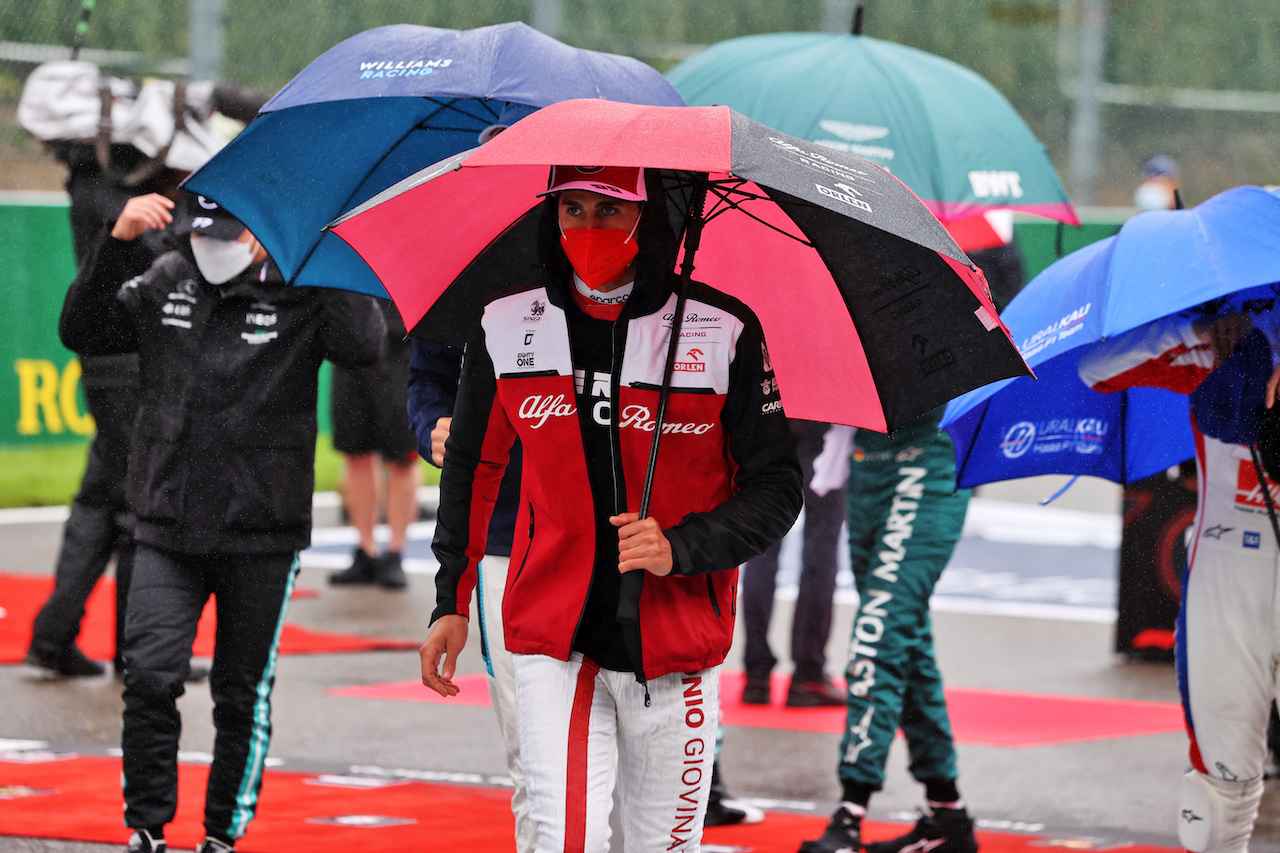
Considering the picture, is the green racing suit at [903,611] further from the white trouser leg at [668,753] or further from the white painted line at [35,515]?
the white painted line at [35,515]

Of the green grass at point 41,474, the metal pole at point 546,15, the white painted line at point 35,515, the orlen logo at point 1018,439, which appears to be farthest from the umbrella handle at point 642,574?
the metal pole at point 546,15

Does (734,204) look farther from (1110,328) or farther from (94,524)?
(94,524)

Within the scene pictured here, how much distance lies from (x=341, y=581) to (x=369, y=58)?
228 inches

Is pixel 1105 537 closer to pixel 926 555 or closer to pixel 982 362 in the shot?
pixel 926 555

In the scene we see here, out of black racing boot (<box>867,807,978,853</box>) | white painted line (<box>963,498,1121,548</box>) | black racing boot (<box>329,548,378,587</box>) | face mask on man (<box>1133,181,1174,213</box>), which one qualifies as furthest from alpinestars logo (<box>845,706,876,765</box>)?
face mask on man (<box>1133,181,1174,213</box>)

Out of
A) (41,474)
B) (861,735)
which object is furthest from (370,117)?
(41,474)

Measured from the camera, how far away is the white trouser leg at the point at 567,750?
321 centimetres

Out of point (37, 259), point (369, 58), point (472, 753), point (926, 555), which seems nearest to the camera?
point (369, 58)

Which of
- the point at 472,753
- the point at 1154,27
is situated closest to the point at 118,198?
the point at 472,753

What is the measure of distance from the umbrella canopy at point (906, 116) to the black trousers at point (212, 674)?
2.10 meters

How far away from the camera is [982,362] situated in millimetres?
3357

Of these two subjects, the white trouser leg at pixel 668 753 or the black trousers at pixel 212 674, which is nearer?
the white trouser leg at pixel 668 753

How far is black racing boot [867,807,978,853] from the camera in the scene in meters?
4.97

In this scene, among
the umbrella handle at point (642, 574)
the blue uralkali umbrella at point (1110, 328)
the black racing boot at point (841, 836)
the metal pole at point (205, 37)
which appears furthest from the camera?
the metal pole at point (205, 37)
